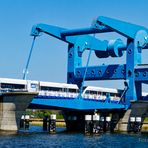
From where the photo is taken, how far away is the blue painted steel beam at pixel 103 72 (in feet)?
335

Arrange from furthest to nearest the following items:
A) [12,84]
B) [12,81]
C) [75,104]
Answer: [75,104], [12,84], [12,81]

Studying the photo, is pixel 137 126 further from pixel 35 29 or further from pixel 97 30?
pixel 35 29

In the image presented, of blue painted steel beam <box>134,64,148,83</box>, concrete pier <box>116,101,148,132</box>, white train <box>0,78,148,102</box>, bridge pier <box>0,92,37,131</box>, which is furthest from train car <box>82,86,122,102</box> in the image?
bridge pier <box>0,92,37,131</box>

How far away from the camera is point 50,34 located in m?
103

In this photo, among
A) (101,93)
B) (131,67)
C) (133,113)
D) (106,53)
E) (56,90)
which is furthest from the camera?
(106,53)

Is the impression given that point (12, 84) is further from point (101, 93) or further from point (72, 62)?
point (72, 62)

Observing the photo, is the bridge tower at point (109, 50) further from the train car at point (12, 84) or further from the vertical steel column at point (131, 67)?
the train car at point (12, 84)

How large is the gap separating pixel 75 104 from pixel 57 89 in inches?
199

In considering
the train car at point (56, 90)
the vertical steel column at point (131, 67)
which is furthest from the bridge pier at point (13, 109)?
the vertical steel column at point (131, 67)

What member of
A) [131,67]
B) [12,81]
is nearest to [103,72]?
[131,67]

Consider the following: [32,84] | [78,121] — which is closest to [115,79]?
[78,121]

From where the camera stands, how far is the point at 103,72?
105 metres

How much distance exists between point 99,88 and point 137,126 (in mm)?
12686

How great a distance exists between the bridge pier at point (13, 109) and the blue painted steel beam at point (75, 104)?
375cm
